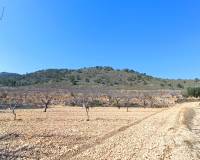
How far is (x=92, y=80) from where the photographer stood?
465 ft

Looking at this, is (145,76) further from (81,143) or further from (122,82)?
(81,143)

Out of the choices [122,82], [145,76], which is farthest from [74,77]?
[145,76]

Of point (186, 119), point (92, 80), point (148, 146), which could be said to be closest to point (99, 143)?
point (148, 146)

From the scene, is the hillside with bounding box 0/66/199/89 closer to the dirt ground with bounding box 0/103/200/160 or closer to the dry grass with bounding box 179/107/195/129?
the dry grass with bounding box 179/107/195/129

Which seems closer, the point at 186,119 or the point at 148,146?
the point at 148,146

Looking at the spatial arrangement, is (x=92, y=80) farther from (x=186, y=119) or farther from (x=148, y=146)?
(x=148, y=146)

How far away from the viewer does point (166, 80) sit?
6501 inches

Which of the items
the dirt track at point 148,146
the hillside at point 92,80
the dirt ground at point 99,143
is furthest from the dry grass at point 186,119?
the hillside at point 92,80

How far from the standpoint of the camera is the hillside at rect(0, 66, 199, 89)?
13125 centimetres

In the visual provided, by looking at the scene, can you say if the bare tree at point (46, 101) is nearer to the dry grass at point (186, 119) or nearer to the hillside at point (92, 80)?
the dry grass at point (186, 119)

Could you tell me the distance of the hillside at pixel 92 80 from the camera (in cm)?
13125

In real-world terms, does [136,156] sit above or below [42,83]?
below

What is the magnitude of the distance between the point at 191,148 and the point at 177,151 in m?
1.48

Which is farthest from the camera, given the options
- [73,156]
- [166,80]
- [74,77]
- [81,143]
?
[166,80]
